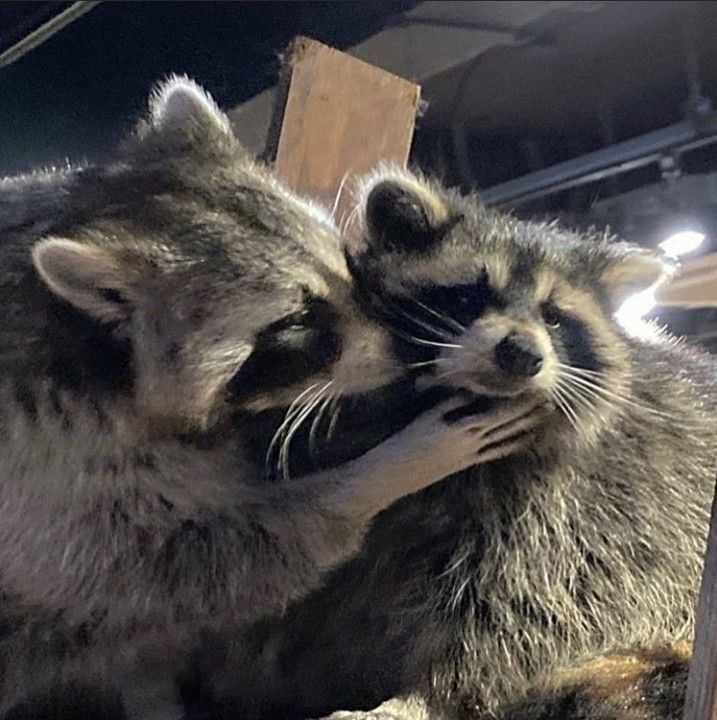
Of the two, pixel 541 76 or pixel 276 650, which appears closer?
pixel 541 76

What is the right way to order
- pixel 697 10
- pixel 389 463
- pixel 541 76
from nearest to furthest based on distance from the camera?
pixel 697 10, pixel 541 76, pixel 389 463

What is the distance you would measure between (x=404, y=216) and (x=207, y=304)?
198mm

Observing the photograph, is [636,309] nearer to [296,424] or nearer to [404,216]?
[404,216]

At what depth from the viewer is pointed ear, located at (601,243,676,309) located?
1054mm

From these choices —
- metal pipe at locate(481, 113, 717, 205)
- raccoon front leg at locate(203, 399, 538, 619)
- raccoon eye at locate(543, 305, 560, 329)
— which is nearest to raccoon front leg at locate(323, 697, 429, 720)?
raccoon front leg at locate(203, 399, 538, 619)

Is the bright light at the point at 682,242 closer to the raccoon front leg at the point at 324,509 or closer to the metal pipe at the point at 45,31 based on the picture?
the raccoon front leg at the point at 324,509

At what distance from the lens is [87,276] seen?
989mm

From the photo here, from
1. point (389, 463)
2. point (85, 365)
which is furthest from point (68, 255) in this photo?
point (389, 463)

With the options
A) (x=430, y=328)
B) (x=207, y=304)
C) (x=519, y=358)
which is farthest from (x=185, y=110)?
(x=519, y=358)

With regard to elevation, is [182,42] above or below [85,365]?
above

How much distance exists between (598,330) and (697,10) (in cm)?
61

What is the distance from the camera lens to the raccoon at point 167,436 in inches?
39.1

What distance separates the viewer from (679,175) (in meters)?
0.69

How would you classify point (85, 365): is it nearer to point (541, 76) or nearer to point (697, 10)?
point (541, 76)
